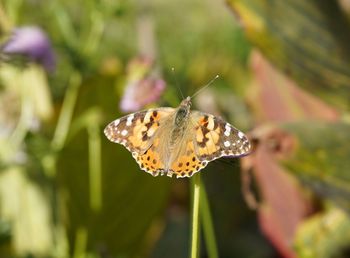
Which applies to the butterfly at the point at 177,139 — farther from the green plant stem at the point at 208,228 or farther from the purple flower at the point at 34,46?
the purple flower at the point at 34,46

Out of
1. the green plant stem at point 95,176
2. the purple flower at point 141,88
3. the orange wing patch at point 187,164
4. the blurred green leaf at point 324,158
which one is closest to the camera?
the orange wing patch at point 187,164

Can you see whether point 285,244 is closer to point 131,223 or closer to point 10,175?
point 131,223

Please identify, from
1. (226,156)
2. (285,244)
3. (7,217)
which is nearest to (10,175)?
(7,217)

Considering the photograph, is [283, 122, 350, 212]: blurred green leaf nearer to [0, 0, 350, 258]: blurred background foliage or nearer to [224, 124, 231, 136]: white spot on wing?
[0, 0, 350, 258]: blurred background foliage

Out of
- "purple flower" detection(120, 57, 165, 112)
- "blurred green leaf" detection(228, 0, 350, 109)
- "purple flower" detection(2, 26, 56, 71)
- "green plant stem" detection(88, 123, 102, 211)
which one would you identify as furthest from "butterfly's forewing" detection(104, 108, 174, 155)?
"green plant stem" detection(88, 123, 102, 211)

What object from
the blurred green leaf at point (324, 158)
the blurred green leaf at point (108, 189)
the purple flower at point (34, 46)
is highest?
the purple flower at point (34, 46)

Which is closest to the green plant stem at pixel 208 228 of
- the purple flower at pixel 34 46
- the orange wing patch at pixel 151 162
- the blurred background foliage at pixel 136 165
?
the blurred background foliage at pixel 136 165
